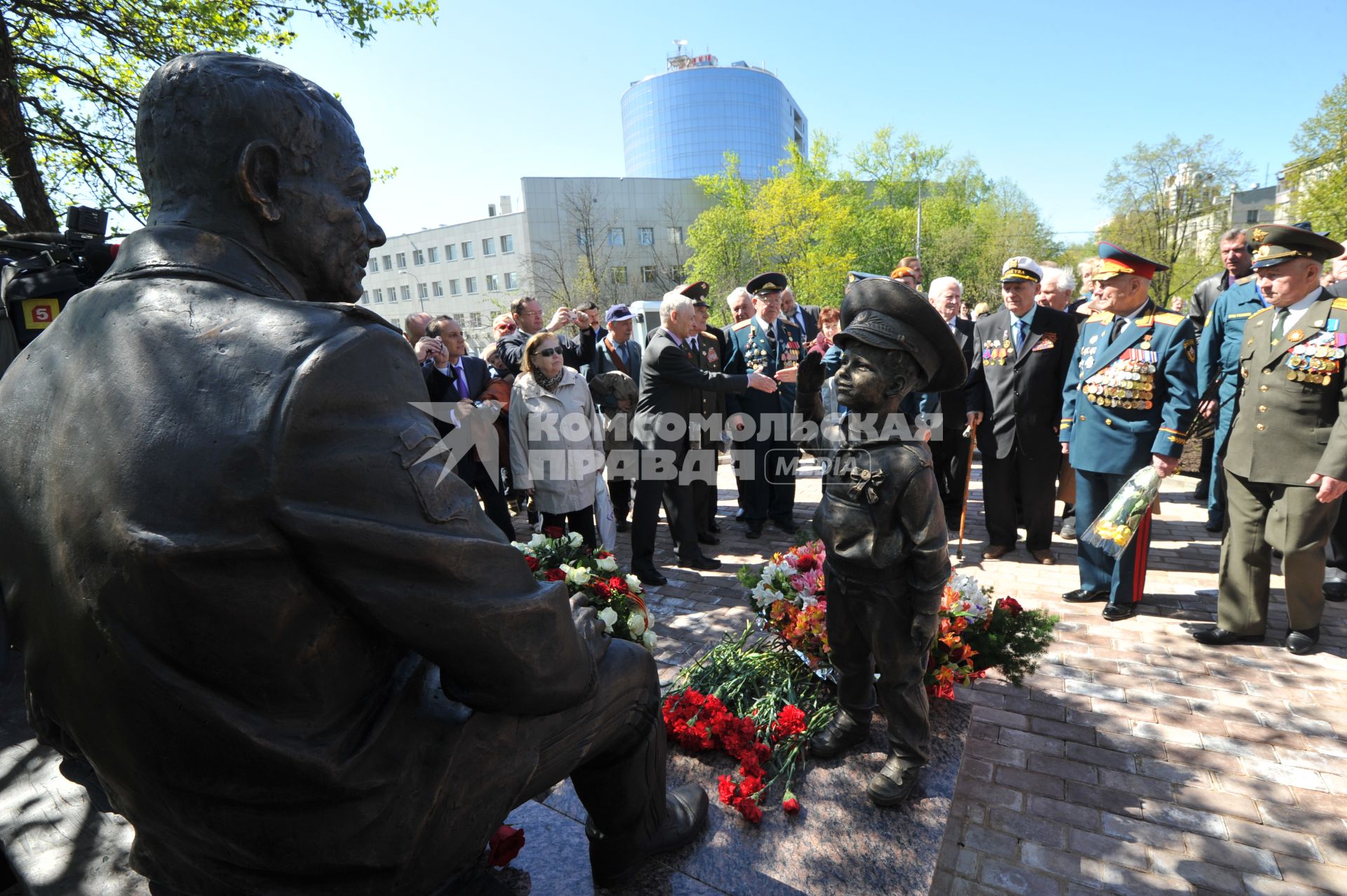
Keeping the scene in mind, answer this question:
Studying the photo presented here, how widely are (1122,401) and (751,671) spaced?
11.2ft

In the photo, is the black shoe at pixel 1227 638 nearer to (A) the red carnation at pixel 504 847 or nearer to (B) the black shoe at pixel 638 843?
(B) the black shoe at pixel 638 843

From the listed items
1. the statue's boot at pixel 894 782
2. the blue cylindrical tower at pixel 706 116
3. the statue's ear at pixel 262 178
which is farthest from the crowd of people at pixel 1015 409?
the blue cylindrical tower at pixel 706 116

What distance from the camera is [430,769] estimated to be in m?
1.33

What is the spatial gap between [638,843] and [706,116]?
95000 mm

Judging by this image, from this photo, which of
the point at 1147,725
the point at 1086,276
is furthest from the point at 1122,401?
the point at 1147,725

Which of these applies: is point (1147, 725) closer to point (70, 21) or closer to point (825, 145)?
point (70, 21)

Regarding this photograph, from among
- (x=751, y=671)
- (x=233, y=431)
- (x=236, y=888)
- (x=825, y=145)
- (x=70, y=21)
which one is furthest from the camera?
(x=825, y=145)

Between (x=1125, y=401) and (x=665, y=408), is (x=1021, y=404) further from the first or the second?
(x=665, y=408)

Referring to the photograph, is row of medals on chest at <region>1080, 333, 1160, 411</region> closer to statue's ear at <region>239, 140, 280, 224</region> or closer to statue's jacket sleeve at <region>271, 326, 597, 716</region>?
statue's jacket sleeve at <region>271, 326, 597, 716</region>

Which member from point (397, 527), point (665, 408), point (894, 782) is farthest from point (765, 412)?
point (397, 527)

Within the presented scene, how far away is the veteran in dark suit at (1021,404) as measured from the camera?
5828mm

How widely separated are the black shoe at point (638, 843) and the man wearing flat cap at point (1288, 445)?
397cm

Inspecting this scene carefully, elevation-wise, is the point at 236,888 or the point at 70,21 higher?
the point at 70,21

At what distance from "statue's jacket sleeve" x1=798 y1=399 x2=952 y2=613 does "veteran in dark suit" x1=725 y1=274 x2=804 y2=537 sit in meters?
4.52
